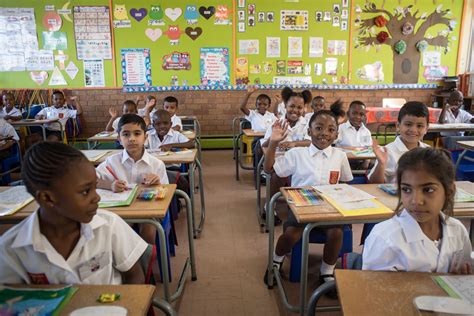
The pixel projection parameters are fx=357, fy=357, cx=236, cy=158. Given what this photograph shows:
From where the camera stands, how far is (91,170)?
45.0 inches

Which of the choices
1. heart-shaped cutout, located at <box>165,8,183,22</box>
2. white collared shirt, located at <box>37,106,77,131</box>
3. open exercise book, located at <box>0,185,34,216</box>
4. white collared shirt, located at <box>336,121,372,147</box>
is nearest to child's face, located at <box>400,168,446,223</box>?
open exercise book, located at <box>0,185,34,216</box>

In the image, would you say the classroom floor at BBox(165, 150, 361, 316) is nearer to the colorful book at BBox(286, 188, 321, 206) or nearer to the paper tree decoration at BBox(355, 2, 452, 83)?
the colorful book at BBox(286, 188, 321, 206)

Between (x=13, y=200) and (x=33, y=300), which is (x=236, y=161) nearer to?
(x=13, y=200)

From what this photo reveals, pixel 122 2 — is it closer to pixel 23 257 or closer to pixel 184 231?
pixel 184 231

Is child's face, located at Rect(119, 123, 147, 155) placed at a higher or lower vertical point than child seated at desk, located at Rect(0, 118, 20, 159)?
higher

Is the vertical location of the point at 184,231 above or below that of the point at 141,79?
below

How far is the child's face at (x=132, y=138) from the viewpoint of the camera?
2.30 metres

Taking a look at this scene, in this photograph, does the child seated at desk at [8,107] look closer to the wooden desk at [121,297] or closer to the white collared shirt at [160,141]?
the white collared shirt at [160,141]

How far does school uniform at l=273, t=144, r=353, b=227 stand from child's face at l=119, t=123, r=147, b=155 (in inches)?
38.5

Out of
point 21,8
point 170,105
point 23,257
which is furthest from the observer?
point 21,8

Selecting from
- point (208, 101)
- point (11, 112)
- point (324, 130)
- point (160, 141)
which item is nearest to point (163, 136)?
point (160, 141)

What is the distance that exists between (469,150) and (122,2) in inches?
220

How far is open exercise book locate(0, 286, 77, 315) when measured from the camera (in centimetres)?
90

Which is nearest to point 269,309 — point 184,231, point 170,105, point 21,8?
point 184,231
